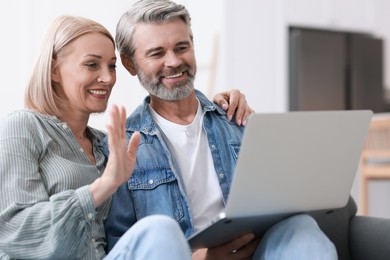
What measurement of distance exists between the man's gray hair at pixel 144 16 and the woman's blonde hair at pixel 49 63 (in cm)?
22

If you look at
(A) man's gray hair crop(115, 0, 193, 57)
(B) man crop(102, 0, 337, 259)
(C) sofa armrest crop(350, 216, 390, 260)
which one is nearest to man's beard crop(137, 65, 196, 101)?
(B) man crop(102, 0, 337, 259)

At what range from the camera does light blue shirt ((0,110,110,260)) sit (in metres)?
1.32

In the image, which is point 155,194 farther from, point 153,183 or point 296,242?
point 296,242

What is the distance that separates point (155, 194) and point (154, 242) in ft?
1.27

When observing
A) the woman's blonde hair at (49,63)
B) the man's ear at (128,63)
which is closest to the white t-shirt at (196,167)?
the man's ear at (128,63)

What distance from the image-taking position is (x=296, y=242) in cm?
140

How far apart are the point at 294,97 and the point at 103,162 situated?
9.99 ft

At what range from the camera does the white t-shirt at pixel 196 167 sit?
1.72m

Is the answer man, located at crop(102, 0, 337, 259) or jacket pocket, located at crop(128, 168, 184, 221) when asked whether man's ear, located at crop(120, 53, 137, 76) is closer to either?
man, located at crop(102, 0, 337, 259)

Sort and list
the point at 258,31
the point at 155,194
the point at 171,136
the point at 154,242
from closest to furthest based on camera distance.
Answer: the point at 154,242
the point at 155,194
the point at 171,136
the point at 258,31

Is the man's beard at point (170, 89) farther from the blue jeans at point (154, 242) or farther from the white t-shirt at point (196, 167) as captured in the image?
the blue jeans at point (154, 242)

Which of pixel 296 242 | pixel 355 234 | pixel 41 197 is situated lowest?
pixel 355 234

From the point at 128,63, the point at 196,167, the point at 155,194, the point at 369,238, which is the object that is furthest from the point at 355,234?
the point at 128,63

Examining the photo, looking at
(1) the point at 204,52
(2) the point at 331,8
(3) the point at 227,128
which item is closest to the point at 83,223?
(3) the point at 227,128
